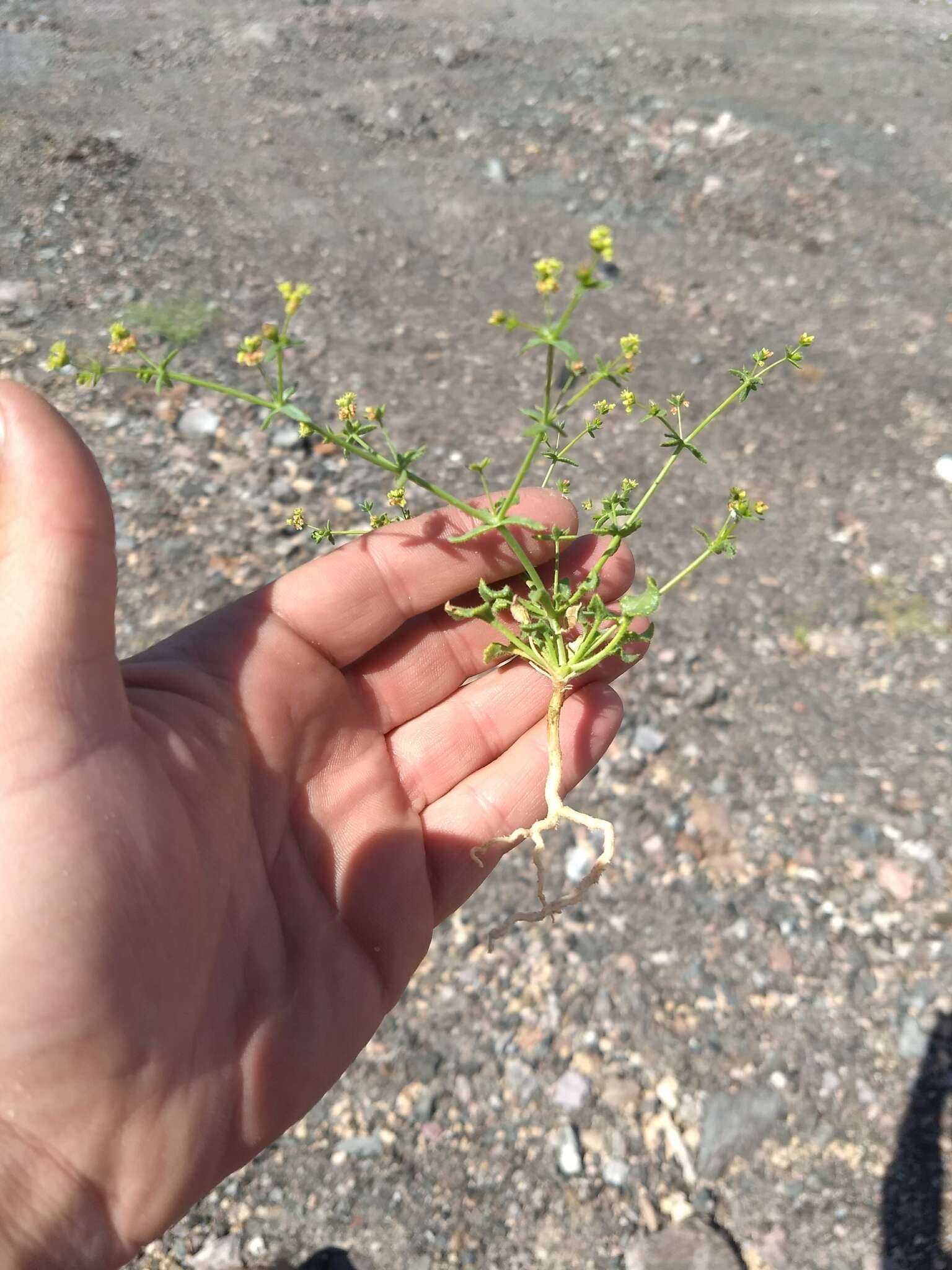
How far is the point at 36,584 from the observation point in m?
1.93

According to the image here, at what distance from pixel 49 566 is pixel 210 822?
2.62 feet

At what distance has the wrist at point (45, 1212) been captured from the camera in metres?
1.95

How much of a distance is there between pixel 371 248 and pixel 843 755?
Answer: 15.0 ft

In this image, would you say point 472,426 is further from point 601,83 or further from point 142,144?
point 601,83

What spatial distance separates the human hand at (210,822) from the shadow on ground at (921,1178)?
5.47 feet

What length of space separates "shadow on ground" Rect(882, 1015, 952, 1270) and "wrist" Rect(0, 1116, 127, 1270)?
240cm

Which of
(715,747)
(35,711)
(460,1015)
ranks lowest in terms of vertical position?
(460,1015)

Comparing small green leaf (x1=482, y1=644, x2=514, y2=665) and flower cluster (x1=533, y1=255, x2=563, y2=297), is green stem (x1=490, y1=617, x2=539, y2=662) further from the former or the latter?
flower cluster (x1=533, y1=255, x2=563, y2=297)

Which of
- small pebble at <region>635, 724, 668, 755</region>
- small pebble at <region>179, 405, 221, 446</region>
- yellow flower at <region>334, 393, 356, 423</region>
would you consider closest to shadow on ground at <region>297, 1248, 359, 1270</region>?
small pebble at <region>635, 724, 668, 755</region>

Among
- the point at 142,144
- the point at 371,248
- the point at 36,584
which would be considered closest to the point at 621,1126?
the point at 36,584

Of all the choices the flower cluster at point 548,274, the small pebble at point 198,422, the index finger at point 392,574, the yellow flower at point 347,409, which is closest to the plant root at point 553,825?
the index finger at point 392,574

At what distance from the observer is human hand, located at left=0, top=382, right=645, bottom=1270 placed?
1.97 m

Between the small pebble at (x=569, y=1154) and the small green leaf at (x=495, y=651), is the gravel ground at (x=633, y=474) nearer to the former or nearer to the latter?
the small pebble at (x=569, y=1154)

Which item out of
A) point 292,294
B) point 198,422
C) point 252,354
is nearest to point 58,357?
point 252,354
